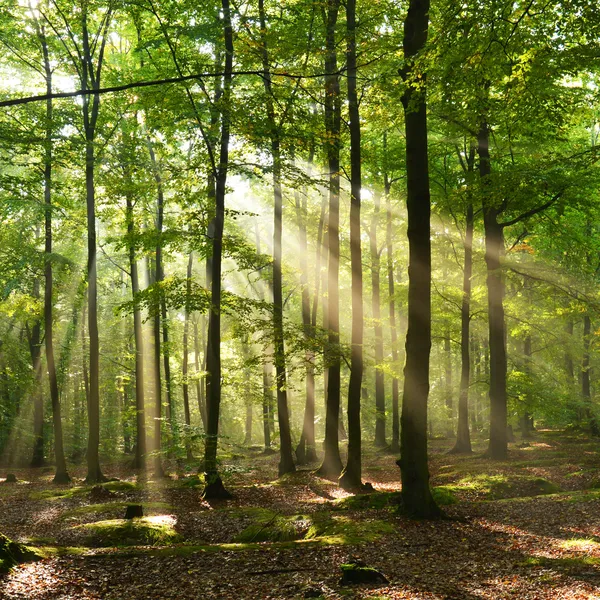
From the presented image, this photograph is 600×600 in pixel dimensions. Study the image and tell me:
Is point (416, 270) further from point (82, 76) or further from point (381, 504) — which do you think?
point (82, 76)

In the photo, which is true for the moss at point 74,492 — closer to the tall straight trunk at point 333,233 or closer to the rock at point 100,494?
the rock at point 100,494

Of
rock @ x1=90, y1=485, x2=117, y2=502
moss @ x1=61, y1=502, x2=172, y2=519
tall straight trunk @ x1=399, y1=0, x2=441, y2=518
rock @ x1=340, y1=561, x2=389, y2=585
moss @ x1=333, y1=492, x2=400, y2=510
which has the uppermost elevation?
tall straight trunk @ x1=399, y1=0, x2=441, y2=518

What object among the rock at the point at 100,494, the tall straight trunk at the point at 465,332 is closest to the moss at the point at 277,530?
the rock at the point at 100,494

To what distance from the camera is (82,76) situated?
54.0 ft

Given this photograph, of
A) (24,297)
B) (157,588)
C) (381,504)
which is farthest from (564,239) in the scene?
(24,297)

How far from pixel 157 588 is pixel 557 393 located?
16.8 meters

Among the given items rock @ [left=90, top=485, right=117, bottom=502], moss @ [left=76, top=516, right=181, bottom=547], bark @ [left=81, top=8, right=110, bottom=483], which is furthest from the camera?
bark @ [left=81, top=8, right=110, bottom=483]

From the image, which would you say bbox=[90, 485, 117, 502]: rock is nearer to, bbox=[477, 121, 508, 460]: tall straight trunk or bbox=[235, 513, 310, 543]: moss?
bbox=[235, 513, 310, 543]: moss

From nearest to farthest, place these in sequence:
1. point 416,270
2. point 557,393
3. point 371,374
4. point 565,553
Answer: point 565,553 < point 416,270 < point 557,393 < point 371,374

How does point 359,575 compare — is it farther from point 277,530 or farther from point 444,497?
point 444,497

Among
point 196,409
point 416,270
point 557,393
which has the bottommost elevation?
point 196,409

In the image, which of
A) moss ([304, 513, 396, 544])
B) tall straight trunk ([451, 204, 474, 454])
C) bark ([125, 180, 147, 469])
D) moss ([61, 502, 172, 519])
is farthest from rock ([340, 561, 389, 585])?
tall straight trunk ([451, 204, 474, 454])

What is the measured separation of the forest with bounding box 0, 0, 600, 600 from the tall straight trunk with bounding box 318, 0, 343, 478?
8cm

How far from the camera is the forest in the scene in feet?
22.2
